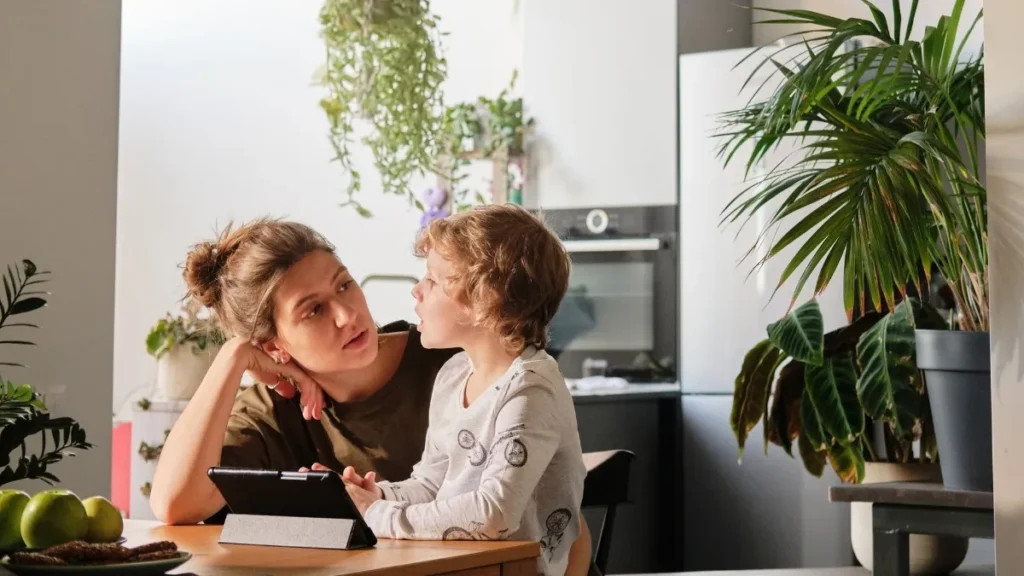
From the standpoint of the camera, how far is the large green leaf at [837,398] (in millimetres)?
2623

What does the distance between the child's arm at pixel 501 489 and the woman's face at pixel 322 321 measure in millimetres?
403

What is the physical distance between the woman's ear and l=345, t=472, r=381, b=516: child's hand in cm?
42

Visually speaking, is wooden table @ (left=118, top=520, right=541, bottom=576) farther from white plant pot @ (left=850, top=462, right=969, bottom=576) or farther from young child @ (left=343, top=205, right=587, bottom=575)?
white plant pot @ (left=850, top=462, right=969, bottom=576)

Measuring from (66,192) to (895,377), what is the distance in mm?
1654

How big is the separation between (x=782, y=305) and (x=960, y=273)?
168 centimetres

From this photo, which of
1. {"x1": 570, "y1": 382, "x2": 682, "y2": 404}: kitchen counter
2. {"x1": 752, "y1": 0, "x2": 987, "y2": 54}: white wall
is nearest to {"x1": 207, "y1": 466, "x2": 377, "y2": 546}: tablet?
{"x1": 570, "y1": 382, "x2": 682, "y2": 404}: kitchen counter

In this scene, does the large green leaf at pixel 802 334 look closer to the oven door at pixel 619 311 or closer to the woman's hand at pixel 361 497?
the woman's hand at pixel 361 497

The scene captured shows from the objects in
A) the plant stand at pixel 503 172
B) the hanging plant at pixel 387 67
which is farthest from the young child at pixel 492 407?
the plant stand at pixel 503 172

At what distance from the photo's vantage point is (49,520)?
48.9 inches

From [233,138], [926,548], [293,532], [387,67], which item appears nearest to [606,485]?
[293,532]

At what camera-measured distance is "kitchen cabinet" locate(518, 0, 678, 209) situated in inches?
163

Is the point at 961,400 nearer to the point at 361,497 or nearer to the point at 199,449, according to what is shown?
the point at 361,497

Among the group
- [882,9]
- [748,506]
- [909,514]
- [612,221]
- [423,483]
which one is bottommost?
[748,506]

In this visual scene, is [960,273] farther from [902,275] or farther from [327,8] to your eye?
[327,8]
